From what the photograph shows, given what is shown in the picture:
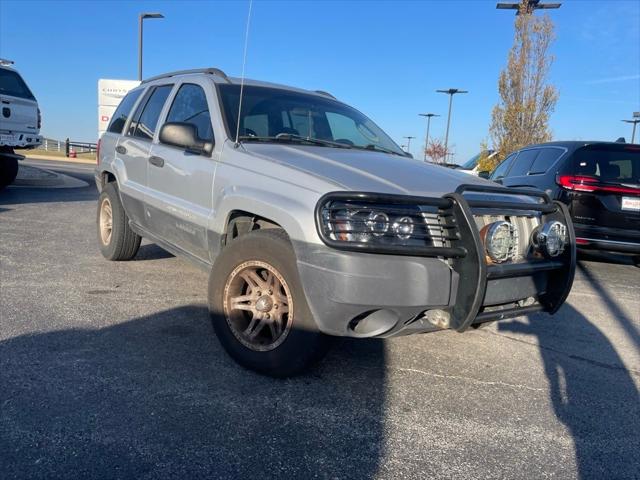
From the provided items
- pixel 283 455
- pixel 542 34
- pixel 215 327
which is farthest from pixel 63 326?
pixel 542 34

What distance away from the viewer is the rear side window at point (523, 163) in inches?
310

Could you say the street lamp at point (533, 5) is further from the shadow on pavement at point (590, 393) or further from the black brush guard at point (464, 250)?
the black brush guard at point (464, 250)

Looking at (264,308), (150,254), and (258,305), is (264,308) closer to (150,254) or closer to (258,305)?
(258,305)

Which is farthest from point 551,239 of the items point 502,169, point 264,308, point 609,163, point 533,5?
point 533,5

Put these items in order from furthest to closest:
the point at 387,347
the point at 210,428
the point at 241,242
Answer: the point at 387,347, the point at 241,242, the point at 210,428

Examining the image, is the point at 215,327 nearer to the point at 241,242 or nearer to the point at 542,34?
the point at 241,242

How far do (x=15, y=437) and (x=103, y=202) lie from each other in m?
3.95

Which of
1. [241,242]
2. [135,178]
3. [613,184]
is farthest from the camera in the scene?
[613,184]

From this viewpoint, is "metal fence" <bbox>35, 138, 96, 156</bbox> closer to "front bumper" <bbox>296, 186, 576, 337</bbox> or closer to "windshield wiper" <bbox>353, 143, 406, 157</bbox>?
"windshield wiper" <bbox>353, 143, 406, 157</bbox>

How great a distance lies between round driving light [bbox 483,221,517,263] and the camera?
3008mm

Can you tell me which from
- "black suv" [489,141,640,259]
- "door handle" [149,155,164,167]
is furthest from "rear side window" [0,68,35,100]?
"black suv" [489,141,640,259]

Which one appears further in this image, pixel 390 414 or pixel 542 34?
pixel 542 34

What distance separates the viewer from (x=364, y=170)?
328 centimetres

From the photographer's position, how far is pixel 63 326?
397cm
